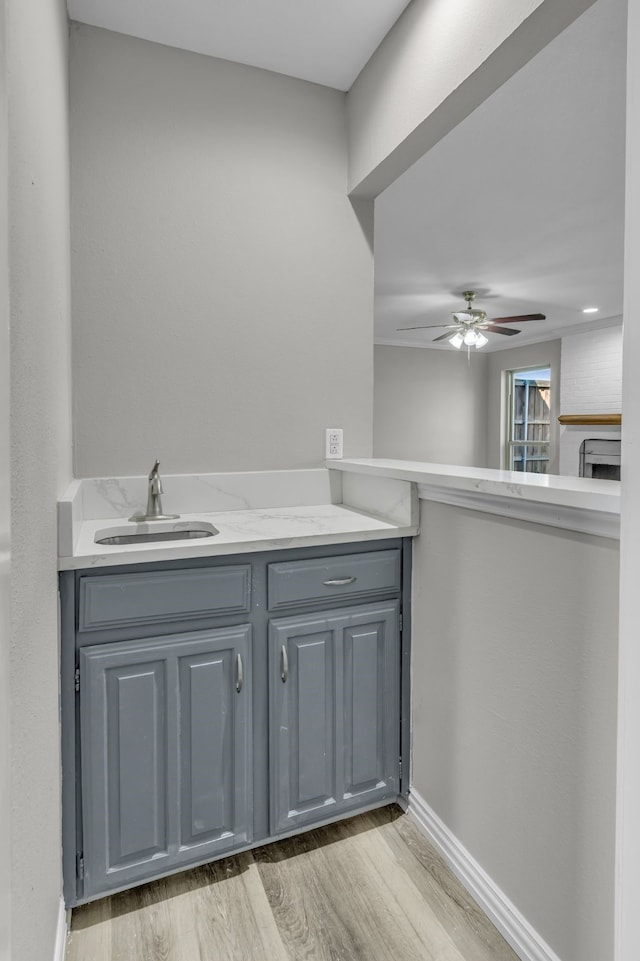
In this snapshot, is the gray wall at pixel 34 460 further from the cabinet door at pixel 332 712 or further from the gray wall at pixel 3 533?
the cabinet door at pixel 332 712

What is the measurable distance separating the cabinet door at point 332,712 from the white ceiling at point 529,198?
6.72 feet

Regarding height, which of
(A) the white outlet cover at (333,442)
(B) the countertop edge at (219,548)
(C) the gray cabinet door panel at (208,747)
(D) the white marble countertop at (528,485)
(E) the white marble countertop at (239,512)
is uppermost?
(A) the white outlet cover at (333,442)

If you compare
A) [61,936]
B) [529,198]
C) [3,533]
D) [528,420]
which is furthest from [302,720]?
[528,420]

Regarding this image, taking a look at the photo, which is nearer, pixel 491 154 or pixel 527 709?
pixel 527 709

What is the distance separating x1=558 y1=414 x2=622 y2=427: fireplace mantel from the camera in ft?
18.7

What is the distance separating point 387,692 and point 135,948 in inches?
35.5

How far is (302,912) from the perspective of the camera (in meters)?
1.40

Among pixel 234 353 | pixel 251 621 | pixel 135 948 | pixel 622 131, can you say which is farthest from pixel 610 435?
pixel 135 948

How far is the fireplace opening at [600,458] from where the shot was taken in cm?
580

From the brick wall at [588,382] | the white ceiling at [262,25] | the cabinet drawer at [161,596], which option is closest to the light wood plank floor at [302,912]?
the cabinet drawer at [161,596]

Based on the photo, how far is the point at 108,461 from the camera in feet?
6.36

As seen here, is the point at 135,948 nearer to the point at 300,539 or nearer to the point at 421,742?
the point at 421,742

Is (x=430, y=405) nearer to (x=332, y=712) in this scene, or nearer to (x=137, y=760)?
(x=332, y=712)

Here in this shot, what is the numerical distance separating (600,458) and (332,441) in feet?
15.6
